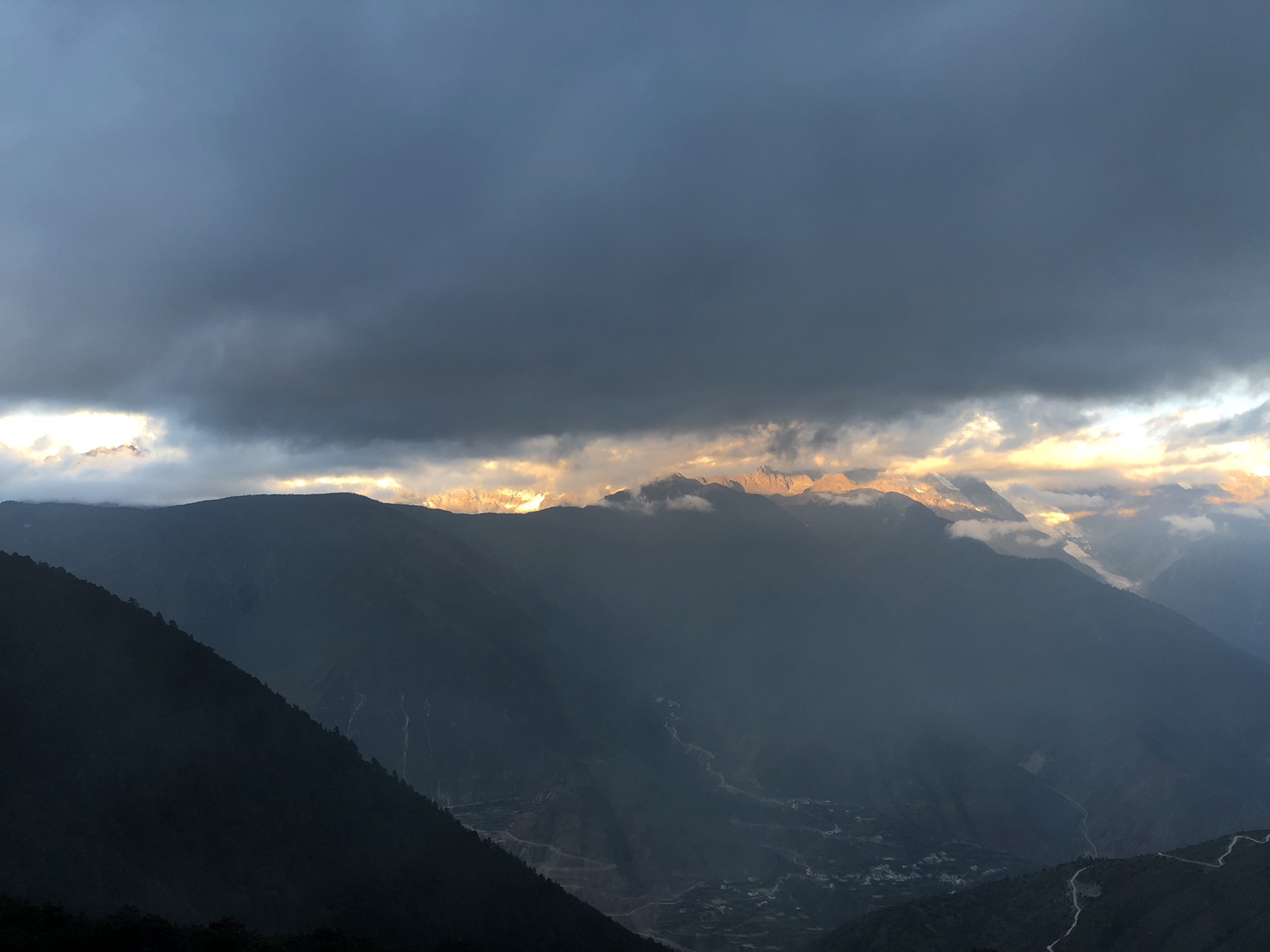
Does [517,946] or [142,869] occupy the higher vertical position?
[142,869]

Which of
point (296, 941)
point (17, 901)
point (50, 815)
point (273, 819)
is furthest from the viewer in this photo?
point (273, 819)

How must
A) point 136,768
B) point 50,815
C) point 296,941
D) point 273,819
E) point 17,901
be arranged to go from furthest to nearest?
point 273,819 → point 136,768 → point 50,815 → point 296,941 → point 17,901

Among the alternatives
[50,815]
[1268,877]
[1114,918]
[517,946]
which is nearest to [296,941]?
[50,815]

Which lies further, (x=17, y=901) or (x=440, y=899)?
(x=440, y=899)

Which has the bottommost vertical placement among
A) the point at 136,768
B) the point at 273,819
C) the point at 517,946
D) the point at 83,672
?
the point at 517,946

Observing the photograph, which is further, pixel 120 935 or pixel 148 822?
pixel 148 822

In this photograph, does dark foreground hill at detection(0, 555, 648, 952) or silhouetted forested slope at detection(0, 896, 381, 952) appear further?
dark foreground hill at detection(0, 555, 648, 952)

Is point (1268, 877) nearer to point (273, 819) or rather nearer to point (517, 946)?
point (517, 946)

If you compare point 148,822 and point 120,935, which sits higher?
point 148,822

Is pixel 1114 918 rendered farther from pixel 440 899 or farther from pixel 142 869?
pixel 142 869

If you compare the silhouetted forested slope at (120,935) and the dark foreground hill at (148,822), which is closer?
the silhouetted forested slope at (120,935)
